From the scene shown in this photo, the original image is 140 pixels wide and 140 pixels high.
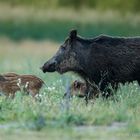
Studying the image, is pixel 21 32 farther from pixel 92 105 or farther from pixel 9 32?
pixel 92 105

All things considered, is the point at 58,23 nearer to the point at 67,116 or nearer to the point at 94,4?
the point at 94,4

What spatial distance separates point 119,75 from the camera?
45.6ft

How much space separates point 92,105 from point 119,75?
171cm

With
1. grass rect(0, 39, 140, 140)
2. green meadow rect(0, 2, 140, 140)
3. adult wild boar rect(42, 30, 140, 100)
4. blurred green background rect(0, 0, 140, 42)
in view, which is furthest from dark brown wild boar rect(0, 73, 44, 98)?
blurred green background rect(0, 0, 140, 42)

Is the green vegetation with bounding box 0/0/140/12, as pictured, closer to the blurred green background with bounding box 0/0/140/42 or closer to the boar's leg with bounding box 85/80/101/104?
the blurred green background with bounding box 0/0/140/42

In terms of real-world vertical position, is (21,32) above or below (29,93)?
above

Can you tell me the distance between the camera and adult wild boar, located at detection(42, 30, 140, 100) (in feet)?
45.5

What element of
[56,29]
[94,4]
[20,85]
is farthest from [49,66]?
[94,4]

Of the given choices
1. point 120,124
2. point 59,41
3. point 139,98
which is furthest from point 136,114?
point 59,41

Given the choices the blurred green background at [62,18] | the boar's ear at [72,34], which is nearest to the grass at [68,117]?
the boar's ear at [72,34]

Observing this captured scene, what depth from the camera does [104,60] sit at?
45.8 feet

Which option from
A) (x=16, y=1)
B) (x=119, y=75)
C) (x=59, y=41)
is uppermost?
(x=16, y=1)

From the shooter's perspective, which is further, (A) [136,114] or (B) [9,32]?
(B) [9,32]

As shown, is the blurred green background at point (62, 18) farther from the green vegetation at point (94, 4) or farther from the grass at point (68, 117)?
the grass at point (68, 117)
